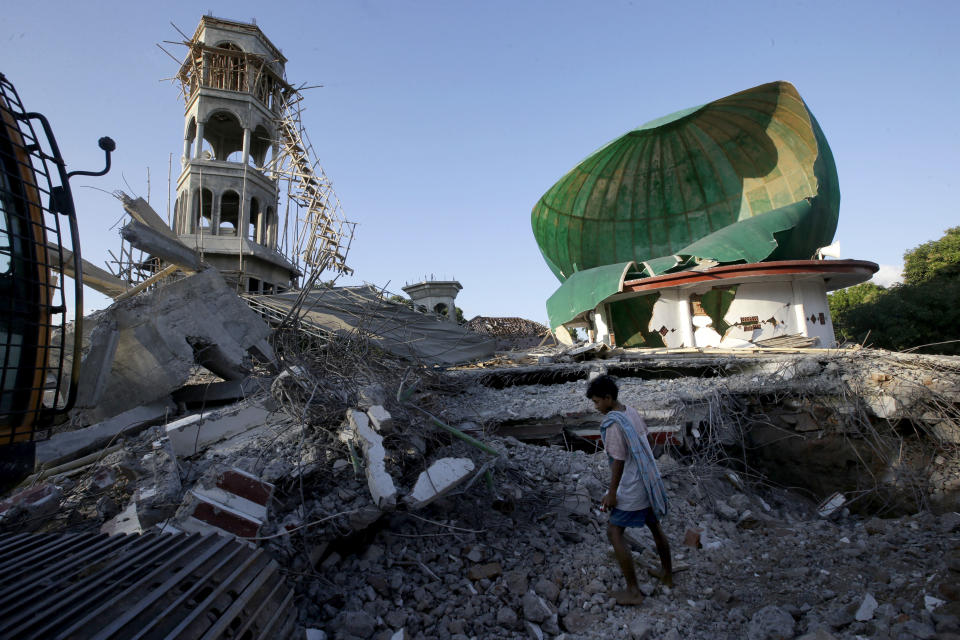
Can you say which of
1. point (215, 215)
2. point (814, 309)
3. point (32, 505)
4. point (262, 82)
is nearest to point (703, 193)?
point (814, 309)

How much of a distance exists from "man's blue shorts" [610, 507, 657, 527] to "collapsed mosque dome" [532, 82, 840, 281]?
9.57 m

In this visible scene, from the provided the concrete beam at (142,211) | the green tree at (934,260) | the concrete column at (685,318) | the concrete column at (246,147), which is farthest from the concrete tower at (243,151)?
the green tree at (934,260)

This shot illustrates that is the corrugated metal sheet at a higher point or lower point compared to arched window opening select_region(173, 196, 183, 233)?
lower

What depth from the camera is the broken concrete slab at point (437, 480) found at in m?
2.99

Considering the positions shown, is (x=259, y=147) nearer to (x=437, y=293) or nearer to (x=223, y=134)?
(x=223, y=134)

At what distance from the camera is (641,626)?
2.62 metres

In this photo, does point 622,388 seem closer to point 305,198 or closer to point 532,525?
point 532,525

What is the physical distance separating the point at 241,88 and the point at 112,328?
1749 centimetres

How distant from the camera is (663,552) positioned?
3.00 m

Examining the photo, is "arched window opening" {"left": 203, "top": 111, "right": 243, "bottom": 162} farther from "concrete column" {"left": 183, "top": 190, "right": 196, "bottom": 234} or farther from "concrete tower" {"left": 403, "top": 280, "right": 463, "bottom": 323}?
"concrete tower" {"left": 403, "top": 280, "right": 463, "bottom": 323}

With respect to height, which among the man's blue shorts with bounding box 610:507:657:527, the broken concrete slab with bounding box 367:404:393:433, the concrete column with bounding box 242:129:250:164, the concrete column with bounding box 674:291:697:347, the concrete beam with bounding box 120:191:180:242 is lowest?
the man's blue shorts with bounding box 610:507:657:527

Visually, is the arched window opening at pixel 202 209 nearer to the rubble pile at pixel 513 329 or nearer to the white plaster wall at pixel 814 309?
the rubble pile at pixel 513 329

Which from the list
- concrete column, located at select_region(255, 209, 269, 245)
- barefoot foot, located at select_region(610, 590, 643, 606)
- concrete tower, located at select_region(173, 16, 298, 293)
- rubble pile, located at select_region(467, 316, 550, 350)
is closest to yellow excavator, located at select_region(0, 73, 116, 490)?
barefoot foot, located at select_region(610, 590, 643, 606)

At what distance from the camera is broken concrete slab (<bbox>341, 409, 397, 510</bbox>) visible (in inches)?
114
